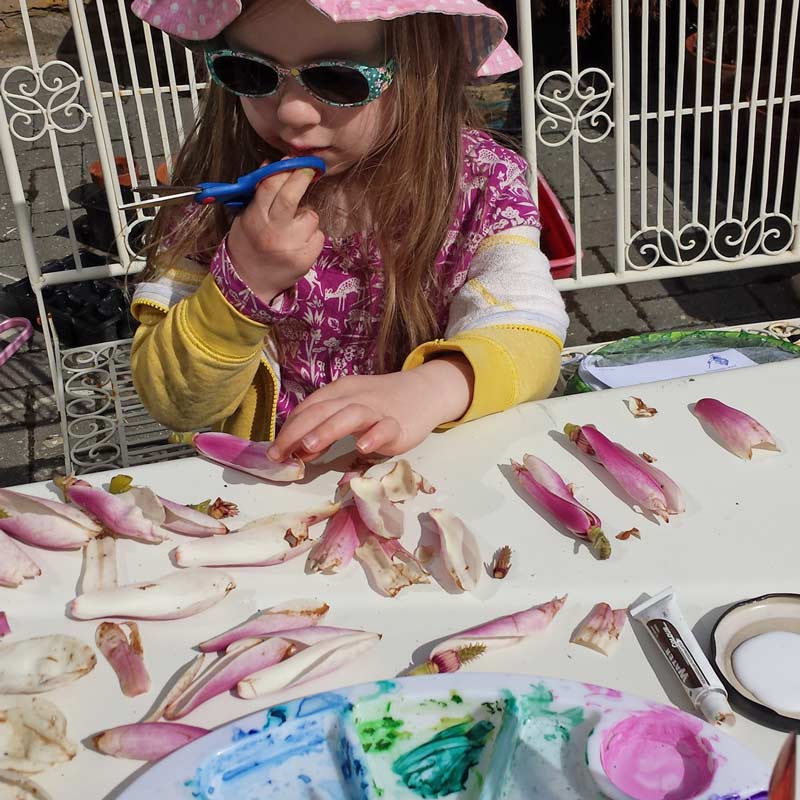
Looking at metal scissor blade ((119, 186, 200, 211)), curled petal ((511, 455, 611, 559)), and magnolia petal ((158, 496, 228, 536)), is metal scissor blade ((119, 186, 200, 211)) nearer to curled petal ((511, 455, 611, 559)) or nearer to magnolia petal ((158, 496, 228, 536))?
magnolia petal ((158, 496, 228, 536))

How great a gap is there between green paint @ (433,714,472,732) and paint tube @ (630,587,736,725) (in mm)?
188

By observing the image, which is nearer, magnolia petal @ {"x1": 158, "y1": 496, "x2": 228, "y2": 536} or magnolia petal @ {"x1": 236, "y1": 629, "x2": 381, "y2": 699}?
magnolia petal @ {"x1": 236, "y1": 629, "x2": 381, "y2": 699}

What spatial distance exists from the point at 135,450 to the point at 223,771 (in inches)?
54.2

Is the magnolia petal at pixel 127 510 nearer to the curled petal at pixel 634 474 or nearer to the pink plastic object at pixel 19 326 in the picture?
the curled petal at pixel 634 474

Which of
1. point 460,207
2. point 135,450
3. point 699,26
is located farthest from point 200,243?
point 699,26

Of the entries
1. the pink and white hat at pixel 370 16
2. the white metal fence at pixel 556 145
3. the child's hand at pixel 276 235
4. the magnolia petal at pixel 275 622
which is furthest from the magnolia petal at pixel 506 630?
the white metal fence at pixel 556 145

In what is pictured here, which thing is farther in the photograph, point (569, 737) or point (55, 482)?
point (55, 482)

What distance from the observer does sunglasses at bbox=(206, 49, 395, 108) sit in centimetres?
122

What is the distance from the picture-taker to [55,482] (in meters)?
1.12

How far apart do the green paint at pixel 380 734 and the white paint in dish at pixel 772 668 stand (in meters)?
0.29

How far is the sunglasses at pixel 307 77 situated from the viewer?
3.99 feet

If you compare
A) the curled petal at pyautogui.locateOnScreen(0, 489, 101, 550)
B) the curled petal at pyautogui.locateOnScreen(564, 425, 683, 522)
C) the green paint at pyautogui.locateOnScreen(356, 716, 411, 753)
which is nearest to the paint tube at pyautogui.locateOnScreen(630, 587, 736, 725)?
the curled petal at pyautogui.locateOnScreen(564, 425, 683, 522)

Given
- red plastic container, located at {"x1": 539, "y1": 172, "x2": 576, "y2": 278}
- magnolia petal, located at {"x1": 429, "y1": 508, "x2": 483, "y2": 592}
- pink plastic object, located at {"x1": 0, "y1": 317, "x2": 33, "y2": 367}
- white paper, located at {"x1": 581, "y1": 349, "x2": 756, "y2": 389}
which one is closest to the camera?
magnolia petal, located at {"x1": 429, "y1": 508, "x2": 483, "y2": 592}

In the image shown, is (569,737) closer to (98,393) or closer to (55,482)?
(55,482)
